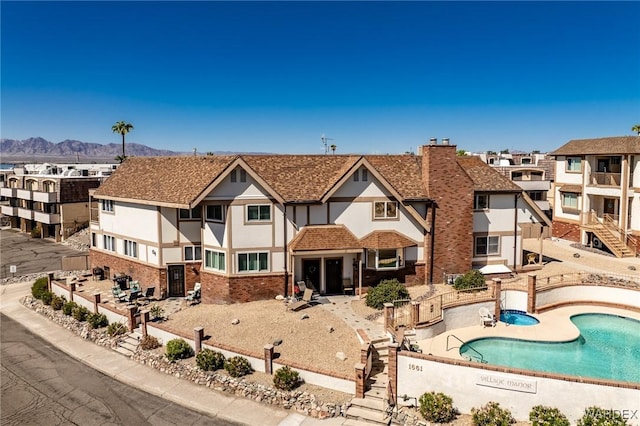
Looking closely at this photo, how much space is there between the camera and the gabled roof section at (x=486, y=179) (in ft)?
110

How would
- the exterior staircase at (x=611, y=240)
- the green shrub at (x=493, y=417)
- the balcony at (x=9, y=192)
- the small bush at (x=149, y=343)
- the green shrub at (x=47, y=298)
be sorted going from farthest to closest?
1. the balcony at (x=9, y=192)
2. the exterior staircase at (x=611, y=240)
3. the green shrub at (x=47, y=298)
4. the small bush at (x=149, y=343)
5. the green shrub at (x=493, y=417)

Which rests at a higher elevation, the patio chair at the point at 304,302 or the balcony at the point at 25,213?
the balcony at the point at 25,213

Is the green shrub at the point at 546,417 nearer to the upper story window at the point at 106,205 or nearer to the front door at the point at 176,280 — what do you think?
the front door at the point at 176,280

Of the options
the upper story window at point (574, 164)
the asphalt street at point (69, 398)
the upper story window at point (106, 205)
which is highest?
the upper story window at point (574, 164)

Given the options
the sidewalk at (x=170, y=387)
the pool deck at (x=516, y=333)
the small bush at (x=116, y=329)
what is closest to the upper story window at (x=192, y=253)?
the small bush at (x=116, y=329)

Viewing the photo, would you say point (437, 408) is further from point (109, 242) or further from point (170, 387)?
point (109, 242)

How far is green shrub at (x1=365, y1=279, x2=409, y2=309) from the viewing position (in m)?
27.3

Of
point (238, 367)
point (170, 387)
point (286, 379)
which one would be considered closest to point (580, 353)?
point (286, 379)

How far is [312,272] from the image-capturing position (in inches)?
1193

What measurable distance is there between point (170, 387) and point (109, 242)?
757 inches

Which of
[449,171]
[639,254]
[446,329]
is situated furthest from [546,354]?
[639,254]

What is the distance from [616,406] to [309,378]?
456 inches

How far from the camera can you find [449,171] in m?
32.1

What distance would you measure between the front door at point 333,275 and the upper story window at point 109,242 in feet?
57.9
